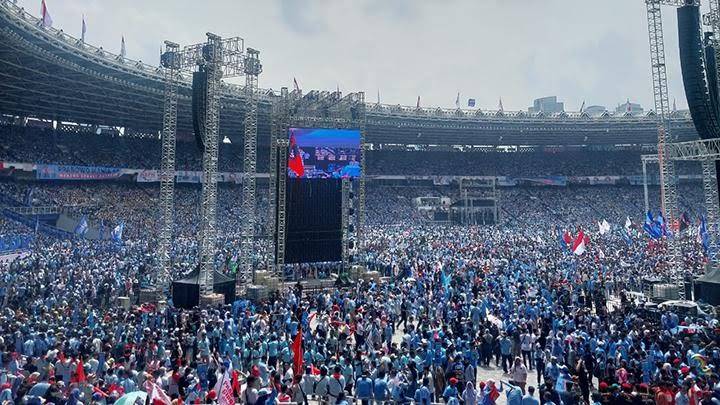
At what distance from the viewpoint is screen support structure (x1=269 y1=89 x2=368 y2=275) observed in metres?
25.3

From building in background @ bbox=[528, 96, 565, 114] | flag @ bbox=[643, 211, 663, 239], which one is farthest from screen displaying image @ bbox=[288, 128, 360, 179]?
building in background @ bbox=[528, 96, 565, 114]

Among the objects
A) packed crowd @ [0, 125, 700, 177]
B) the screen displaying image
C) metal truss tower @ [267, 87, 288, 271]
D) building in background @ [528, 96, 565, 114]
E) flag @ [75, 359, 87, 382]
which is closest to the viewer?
flag @ [75, 359, 87, 382]

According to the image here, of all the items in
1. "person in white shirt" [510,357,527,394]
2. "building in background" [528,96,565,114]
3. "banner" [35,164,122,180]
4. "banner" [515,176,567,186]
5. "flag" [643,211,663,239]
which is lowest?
"person in white shirt" [510,357,527,394]

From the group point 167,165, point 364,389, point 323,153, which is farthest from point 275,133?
point 364,389

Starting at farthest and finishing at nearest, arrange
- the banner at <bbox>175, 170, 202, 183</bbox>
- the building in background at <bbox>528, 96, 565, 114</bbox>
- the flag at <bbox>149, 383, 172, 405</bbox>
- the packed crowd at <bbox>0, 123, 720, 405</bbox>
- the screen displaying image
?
1. the building in background at <bbox>528, 96, 565, 114</bbox>
2. the banner at <bbox>175, 170, 202, 183</bbox>
3. the screen displaying image
4. the packed crowd at <bbox>0, 123, 720, 405</bbox>
5. the flag at <bbox>149, 383, 172, 405</bbox>

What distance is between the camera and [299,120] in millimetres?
26328

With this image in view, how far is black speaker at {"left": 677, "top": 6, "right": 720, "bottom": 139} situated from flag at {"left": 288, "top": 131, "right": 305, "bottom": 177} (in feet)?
55.2

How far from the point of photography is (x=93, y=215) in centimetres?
4038

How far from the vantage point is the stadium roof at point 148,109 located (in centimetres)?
2955

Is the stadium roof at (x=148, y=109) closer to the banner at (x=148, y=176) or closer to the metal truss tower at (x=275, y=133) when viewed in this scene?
the banner at (x=148, y=176)

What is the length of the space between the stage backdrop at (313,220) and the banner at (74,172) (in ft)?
82.0

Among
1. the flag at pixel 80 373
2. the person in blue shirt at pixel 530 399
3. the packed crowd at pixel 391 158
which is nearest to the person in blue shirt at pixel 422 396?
the person in blue shirt at pixel 530 399

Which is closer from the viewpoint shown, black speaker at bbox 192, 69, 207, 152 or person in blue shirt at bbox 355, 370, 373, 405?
person in blue shirt at bbox 355, 370, 373, 405

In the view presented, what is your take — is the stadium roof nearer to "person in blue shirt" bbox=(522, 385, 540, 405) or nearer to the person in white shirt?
the person in white shirt
